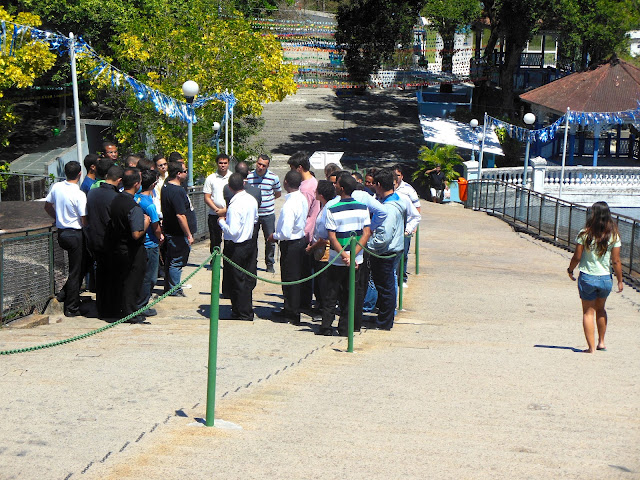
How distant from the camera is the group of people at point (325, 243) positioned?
938cm

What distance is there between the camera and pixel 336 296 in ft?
31.4

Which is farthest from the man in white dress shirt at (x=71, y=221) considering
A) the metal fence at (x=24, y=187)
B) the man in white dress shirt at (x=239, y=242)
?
the metal fence at (x=24, y=187)

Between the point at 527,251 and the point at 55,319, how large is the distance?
12.3m

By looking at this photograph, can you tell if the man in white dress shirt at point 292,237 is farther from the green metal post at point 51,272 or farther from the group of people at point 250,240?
the green metal post at point 51,272

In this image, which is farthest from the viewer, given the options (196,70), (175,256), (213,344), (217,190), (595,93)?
(595,93)

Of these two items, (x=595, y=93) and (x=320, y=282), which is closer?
(x=320, y=282)

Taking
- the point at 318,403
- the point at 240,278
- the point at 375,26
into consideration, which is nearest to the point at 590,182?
the point at 375,26

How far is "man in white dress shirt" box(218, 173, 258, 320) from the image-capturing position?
9750 millimetres

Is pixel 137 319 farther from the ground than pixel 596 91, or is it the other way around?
pixel 596 91

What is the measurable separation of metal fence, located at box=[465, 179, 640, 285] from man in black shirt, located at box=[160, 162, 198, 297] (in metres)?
8.77

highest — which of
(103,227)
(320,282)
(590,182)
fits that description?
(103,227)

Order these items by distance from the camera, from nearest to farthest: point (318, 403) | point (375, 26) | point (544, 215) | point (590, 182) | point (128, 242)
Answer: point (318, 403) → point (128, 242) → point (544, 215) → point (590, 182) → point (375, 26)

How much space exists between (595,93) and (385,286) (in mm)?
25617

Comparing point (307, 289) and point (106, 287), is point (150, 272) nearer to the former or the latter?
point (106, 287)
